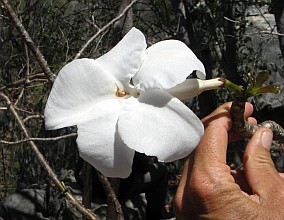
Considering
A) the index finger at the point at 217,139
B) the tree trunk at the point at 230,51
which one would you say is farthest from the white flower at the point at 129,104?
the tree trunk at the point at 230,51

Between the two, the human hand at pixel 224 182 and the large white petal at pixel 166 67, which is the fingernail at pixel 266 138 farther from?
the large white petal at pixel 166 67

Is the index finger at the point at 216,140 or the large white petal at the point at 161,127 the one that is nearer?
the large white petal at the point at 161,127

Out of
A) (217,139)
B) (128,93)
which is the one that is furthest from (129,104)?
(217,139)

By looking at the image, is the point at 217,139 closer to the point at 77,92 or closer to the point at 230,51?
the point at 77,92

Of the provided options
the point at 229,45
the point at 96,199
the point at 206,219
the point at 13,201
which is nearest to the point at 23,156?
the point at 13,201

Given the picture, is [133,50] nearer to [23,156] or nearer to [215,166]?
[215,166]

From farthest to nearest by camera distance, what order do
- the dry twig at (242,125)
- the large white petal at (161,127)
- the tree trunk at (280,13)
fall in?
the tree trunk at (280,13) → the dry twig at (242,125) → the large white petal at (161,127)
